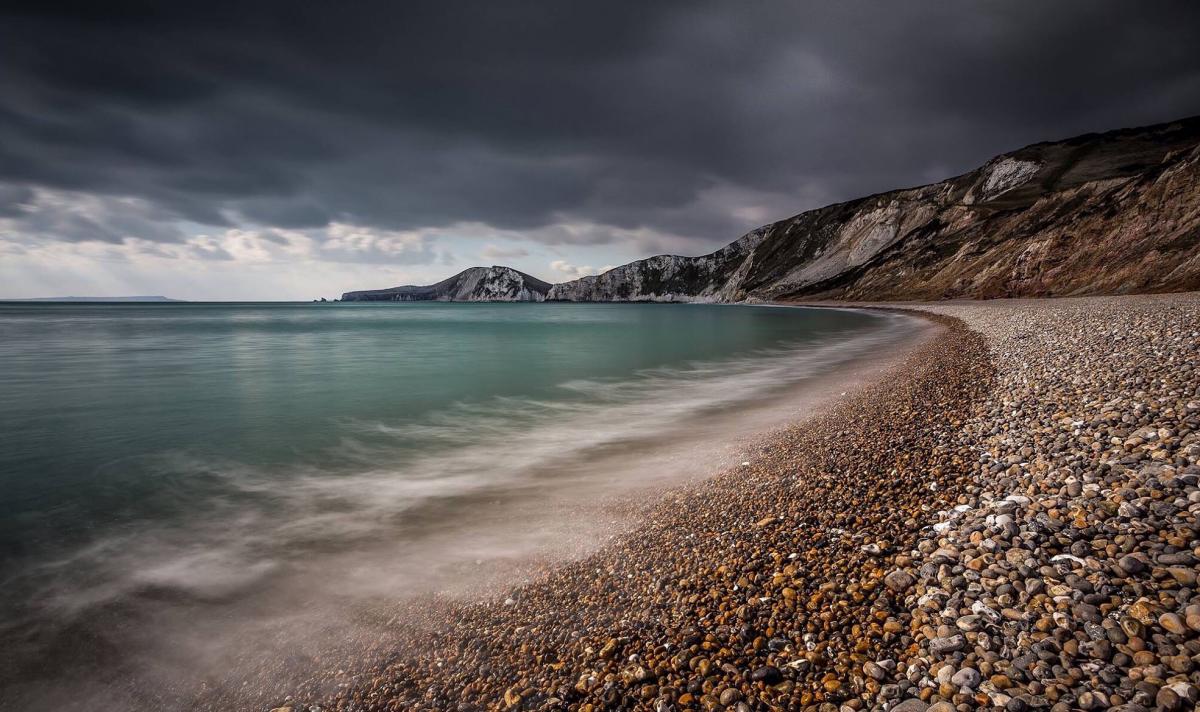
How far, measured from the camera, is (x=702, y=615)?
4.93 metres

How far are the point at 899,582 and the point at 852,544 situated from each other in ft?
2.74

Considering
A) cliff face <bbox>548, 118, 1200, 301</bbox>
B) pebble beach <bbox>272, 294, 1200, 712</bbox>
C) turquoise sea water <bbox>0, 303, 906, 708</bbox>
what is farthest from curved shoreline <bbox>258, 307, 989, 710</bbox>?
cliff face <bbox>548, 118, 1200, 301</bbox>

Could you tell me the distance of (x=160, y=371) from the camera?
30.0 meters

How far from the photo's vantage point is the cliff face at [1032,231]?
Answer: 5006cm

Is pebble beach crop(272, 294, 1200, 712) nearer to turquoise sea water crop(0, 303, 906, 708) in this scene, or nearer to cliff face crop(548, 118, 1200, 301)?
turquoise sea water crop(0, 303, 906, 708)

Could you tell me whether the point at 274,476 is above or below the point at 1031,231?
below

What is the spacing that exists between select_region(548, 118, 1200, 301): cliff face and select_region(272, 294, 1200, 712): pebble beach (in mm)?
53593

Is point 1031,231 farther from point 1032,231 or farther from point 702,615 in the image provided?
point 702,615

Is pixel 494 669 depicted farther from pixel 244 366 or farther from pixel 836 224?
pixel 836 224

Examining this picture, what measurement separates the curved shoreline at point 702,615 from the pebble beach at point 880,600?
0.07 feet

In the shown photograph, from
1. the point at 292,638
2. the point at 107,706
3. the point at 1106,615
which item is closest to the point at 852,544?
the point at 1106,615

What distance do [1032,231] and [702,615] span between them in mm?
105714

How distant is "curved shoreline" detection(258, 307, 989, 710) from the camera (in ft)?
13.7

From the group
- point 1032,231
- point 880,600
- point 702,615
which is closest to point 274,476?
point 702,615
